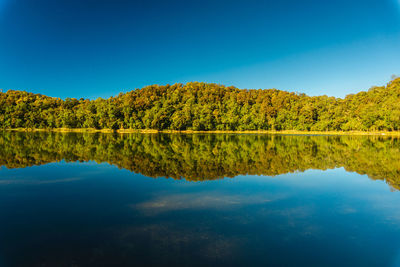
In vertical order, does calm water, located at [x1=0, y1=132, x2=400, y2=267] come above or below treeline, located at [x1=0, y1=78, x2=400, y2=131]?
below

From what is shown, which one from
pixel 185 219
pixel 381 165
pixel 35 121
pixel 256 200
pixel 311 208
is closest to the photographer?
pixel 185 219

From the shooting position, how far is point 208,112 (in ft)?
255

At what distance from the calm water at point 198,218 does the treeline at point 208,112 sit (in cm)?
6038

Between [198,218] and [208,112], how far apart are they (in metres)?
71.8

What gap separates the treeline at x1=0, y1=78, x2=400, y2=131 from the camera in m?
72.9

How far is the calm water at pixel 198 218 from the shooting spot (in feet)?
15.2

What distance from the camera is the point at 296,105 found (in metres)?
86.5

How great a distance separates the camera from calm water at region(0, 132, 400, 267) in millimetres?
4633

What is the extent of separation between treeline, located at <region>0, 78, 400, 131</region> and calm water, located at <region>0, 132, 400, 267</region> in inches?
2377

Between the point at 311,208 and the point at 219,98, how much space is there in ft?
300

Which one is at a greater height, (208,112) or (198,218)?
(208,112)

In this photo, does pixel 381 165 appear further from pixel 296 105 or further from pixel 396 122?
pixel 296 105

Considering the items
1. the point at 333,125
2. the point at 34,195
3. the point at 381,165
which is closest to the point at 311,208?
the point at 34,195

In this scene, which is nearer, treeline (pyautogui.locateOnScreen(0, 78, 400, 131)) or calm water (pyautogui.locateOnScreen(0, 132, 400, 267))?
calm water (pyautogui.locateOnScreen(0, 132, 400, 267))
